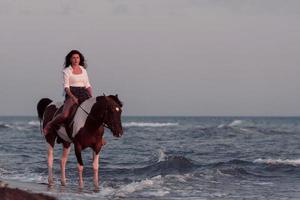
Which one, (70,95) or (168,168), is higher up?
(70,95)

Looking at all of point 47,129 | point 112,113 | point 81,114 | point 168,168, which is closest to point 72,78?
point 81,114

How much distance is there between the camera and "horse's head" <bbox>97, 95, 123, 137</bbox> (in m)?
12.0

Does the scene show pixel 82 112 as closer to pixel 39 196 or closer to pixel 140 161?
pixel 39 196

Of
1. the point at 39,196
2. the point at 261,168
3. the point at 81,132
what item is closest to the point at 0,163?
the point at 261,168

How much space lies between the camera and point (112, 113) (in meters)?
12.1

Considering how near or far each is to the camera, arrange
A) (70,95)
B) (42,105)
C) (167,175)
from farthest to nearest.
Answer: (167,175) < (42,105) < (70,95)

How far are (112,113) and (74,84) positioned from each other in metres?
1.07

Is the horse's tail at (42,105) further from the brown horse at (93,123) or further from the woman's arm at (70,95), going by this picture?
the woman's arm at (70,95)

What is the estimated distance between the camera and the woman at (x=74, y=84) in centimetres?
1264

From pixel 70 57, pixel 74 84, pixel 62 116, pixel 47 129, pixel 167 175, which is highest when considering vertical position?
pixel 70 57

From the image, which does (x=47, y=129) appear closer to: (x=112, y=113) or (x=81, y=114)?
(x=81, y=114)

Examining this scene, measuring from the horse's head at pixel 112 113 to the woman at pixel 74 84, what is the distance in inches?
22.5

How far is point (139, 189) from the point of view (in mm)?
13875

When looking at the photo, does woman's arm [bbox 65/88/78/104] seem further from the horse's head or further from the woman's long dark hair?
the woman's long dark hair
